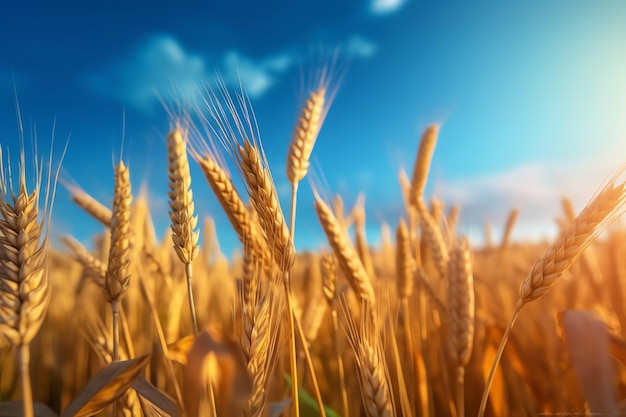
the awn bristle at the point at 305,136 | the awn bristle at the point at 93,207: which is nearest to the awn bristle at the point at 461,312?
the awn bristle at the point at 305,136

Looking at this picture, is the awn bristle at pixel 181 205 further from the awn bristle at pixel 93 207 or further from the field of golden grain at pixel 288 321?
the awn bristle at pixel 93 207

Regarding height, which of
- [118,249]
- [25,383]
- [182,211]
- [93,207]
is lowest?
[25,383]

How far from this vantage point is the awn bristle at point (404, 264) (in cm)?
192

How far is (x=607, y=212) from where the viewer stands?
100 cm

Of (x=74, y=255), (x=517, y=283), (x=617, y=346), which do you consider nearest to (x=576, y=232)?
(x=617, y=346)

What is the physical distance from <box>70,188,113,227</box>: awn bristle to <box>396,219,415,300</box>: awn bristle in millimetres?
1337

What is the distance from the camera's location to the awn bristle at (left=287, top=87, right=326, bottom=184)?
4.92ft

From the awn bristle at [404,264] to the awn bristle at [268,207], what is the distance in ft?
3.06

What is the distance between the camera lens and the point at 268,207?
1.12 m

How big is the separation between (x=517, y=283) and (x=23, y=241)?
3216mm

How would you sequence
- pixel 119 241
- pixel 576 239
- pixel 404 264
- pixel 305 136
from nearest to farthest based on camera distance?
pixel 576 239 < pixel 119 241 < pixel 305 136 < pixel 404 264

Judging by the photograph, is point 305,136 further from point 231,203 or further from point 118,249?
point 118,249

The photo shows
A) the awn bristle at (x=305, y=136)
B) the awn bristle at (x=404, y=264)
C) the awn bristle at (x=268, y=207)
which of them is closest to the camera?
the awn bristle at (x=268, y=207)

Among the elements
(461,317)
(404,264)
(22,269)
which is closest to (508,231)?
(404,264)
